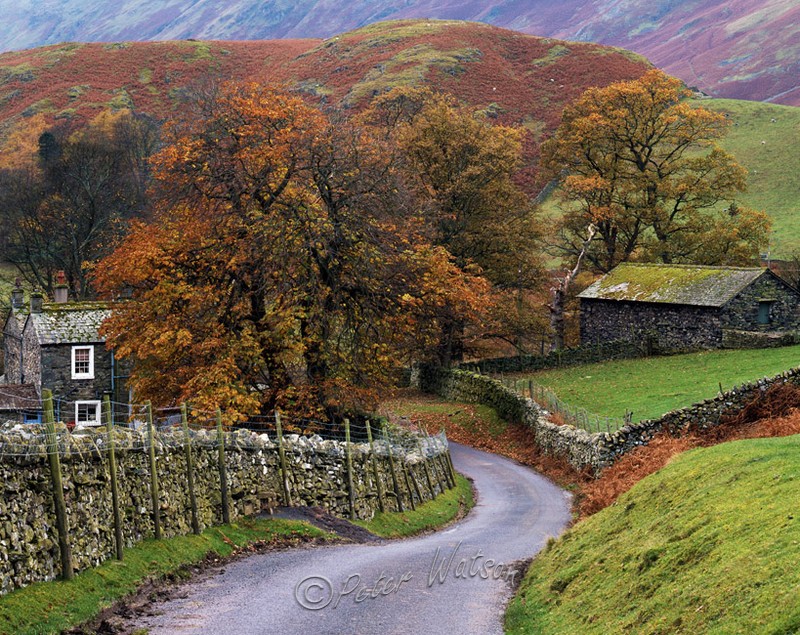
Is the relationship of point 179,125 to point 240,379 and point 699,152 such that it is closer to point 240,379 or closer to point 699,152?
point 240,379

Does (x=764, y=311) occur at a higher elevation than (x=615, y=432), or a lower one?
higher

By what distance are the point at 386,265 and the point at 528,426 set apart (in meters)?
15.0

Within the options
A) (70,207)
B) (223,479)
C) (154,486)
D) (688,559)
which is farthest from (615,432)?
(70,207)

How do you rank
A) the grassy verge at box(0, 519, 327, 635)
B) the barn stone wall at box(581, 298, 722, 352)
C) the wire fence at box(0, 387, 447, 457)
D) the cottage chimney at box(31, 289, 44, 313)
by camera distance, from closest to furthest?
the grassy verge at box(0, 519, 327, 635)
the wire fence at box(0, 387, 447, 457)
the cottage chimney at box(31, 289, 44, 313)
the barn stone wall at box(581, 298, 722, 352)

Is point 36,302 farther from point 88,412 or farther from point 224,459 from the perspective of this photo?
point 224,459

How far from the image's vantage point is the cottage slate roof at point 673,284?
192 ft

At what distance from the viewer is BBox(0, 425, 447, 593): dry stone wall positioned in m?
16.1

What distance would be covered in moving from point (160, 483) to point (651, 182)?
55.0 meters

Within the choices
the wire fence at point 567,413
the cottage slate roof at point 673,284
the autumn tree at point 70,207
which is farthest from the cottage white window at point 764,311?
the autumn tree at point 70,207

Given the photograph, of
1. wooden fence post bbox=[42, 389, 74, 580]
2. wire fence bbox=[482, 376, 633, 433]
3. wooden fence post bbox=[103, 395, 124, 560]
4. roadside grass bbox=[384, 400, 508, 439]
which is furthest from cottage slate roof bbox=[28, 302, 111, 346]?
wooden fence post bbox=[42, 389, 74, 580]

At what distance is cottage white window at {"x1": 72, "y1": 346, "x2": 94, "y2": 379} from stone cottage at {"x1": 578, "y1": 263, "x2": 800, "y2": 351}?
108 feet

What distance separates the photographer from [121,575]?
1848 centimetres

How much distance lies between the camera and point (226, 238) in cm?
3562

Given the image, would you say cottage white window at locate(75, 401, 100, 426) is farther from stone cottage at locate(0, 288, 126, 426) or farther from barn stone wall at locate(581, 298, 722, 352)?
barn stone wall at locate(581, 298, 722, 352)
